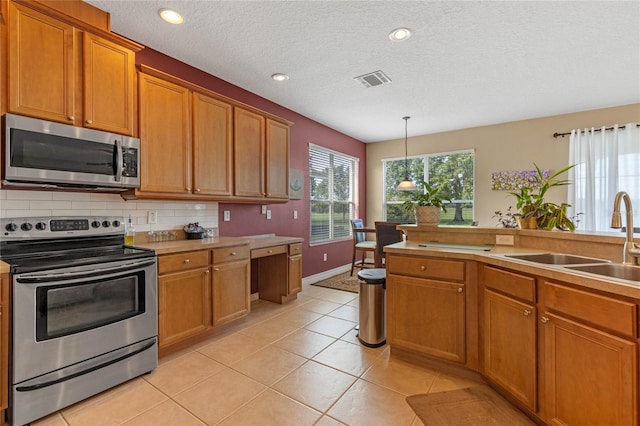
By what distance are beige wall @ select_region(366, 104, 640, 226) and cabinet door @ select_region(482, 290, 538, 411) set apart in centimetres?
376

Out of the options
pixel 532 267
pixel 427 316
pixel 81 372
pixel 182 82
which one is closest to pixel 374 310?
pixel 427 316

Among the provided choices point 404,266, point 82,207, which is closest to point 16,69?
point 82,207

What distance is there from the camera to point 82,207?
7.61 ft

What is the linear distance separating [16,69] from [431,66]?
3337 millimetres

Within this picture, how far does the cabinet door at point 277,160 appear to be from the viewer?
3588 millimetres

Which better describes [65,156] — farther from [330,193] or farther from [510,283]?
[330,193]

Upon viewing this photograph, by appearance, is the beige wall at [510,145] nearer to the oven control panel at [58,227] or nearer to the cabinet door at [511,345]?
the cabinet door at [511,345]

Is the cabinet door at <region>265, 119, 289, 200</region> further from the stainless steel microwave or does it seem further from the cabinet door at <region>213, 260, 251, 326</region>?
the stainless steel microwave

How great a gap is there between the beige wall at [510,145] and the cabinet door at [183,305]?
4.12 meters

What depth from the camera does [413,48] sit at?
2709 millimetres

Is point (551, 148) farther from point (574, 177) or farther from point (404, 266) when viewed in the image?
point (404, 266)

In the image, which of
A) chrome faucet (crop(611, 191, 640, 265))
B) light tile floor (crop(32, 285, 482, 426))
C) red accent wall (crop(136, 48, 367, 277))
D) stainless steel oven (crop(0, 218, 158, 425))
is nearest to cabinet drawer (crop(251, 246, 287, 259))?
red accent wall (crop(136, 48, 367, 277))

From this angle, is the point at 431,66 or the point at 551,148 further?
the point at 551,148

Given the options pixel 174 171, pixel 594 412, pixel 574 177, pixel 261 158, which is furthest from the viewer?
pixel 574 177
